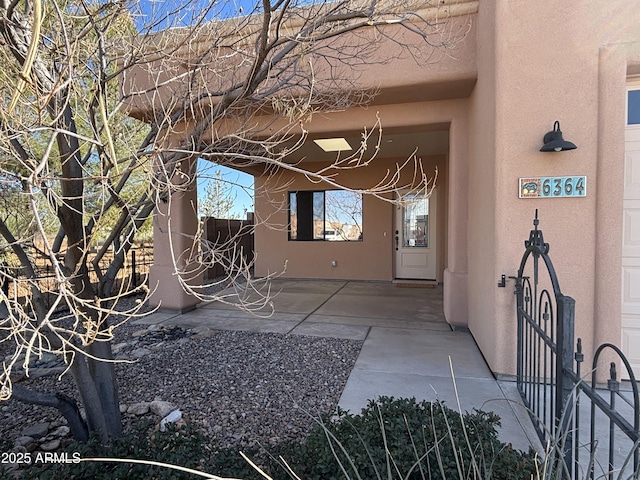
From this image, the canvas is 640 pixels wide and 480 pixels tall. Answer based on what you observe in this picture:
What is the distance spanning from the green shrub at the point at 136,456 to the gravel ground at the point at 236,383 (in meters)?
0.47

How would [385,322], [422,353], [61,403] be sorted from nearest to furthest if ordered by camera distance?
[61,403], [422,353], [385,322]

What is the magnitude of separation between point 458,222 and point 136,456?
4.55 metres

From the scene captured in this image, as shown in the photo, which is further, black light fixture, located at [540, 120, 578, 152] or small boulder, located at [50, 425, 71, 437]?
black light fixture, located at [540, 120, 578, 152]

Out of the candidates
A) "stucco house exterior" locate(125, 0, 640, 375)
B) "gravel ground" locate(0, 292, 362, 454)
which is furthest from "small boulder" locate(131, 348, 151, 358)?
"stucco house exterior" locate(125, 0, 640, 375)

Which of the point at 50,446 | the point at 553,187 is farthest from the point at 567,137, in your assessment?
the point at 50,446

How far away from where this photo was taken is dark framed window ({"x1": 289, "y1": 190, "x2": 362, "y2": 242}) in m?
9.91

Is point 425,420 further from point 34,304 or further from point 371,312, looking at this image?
point 371,312

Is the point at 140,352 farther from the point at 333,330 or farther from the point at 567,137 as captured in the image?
the point at 567,137

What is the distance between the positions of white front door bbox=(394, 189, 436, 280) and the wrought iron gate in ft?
19.6

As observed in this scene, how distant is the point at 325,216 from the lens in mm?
10180

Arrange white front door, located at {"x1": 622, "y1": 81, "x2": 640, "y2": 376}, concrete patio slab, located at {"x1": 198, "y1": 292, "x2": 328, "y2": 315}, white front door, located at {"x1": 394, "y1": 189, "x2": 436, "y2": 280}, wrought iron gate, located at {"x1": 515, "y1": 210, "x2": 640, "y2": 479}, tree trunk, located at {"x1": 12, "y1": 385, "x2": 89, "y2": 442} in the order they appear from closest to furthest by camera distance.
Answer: wrought iron gate, located at {"x1": 515, "y1": 210, "x2": 640, "y2": 479} → tree trunk, located at {"x1": 12, "y1": 385, "x2": 89, "y2": 442} → white front door, located at {"x1": 622, "y1": 81, "x2": 640, "y2": 376} → concrete patio slab, located at {"x1": 198, "y1": 292, "x2": 328, "y2": 315} → white front door, located at {"x1": 394, "y1": 189, "x2": 436, "y2": 280}

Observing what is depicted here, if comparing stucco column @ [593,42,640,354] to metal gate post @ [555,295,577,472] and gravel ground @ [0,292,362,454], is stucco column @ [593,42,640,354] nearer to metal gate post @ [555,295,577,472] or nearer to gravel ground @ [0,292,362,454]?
metal gate post @ [555,295,577,472]

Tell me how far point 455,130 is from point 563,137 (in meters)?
1.87

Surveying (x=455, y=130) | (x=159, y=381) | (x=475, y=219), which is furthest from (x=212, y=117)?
(x=455, y=130)
